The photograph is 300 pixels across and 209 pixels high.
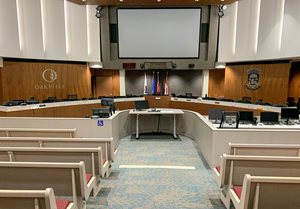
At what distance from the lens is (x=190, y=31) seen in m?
10.6

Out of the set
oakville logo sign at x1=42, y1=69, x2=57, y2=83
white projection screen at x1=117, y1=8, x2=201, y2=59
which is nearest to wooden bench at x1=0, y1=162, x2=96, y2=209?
oakville logo sign at x1=42, y1=69, x2=57, y2=83

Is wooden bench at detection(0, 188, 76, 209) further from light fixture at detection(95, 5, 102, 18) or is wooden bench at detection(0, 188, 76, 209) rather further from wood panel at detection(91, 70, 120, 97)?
wood panel at detection(91, 70, 120, 97)

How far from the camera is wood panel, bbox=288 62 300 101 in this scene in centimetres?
955

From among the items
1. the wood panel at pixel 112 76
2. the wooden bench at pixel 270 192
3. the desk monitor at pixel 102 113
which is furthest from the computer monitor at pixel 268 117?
the wood panel at pixel 112 76

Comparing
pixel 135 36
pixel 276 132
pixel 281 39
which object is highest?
pixel 135 36

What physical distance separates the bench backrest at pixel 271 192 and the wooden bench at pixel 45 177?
4.84 feet

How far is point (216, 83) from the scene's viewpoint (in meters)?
11.4

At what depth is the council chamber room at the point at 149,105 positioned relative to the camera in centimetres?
236

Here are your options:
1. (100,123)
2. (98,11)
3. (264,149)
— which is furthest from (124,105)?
(264,149)

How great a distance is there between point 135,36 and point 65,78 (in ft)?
12.9

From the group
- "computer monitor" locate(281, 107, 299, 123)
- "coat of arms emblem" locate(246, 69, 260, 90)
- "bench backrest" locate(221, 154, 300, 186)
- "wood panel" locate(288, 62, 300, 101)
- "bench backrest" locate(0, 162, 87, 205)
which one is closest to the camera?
"bench backrest" locate(0, 162, 87, 205)

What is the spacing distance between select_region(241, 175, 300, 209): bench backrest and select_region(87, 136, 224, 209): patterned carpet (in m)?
1.03

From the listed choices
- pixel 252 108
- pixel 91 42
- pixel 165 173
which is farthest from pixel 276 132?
pixel 91 42

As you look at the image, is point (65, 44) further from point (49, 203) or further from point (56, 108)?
point (49, 203)
